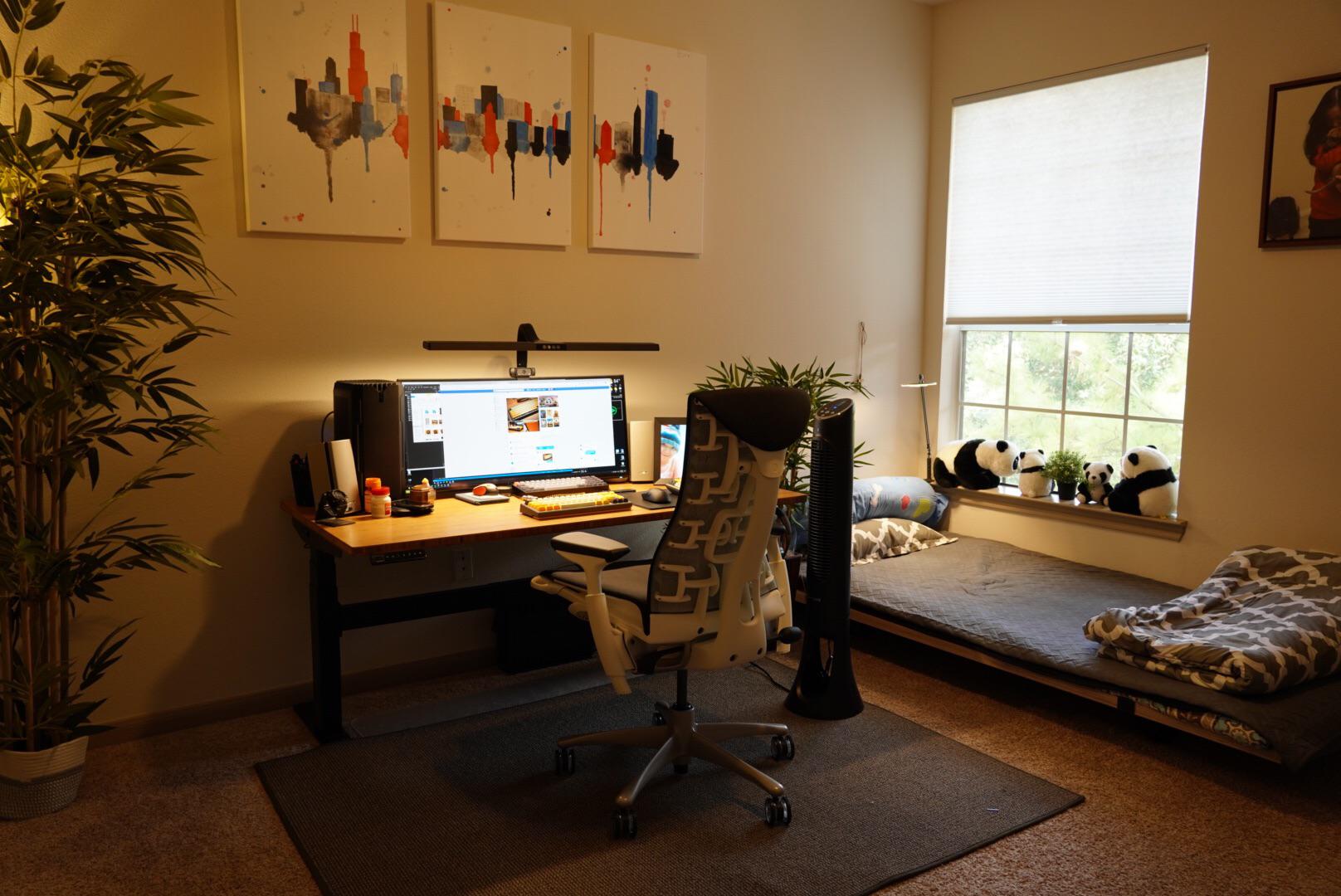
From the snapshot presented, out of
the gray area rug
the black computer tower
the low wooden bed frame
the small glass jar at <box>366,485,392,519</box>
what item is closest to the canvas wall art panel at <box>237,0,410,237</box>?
the black computer tower

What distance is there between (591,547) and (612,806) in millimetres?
699

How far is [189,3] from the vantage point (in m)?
2.87

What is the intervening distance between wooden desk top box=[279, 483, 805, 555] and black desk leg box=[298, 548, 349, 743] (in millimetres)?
129

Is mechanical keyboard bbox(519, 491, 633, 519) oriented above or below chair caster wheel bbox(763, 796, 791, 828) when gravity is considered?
above

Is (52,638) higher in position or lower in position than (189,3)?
lower

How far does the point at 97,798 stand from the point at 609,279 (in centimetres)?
231

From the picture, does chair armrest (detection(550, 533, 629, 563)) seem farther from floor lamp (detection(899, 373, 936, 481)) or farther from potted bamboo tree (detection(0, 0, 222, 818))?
floor lamp (detection(899, 373, 936, 481))

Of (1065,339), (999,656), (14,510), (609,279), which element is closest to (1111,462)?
(1065,339)

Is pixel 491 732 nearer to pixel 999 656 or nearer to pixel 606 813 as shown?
pixel 606 813

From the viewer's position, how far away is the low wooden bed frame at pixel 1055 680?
2734 millimetres

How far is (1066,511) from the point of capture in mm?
4254

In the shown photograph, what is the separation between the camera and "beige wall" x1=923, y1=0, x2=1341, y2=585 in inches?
136

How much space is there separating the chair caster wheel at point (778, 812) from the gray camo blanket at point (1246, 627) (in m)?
1.22

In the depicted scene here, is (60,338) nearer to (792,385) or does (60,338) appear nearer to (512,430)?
(512,430)
